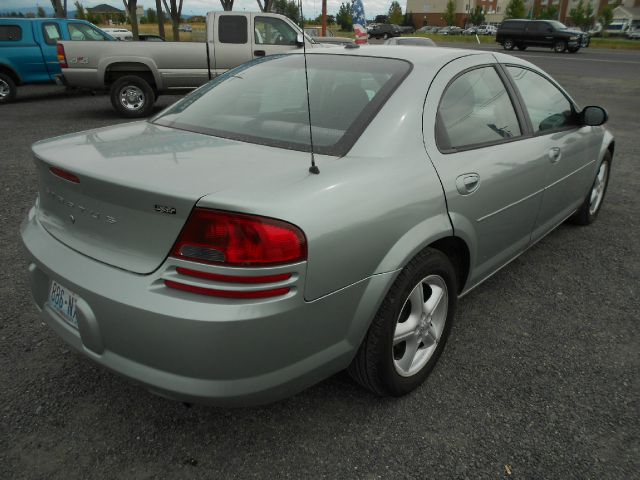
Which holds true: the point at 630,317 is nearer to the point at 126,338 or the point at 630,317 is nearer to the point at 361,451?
the point at 361,451

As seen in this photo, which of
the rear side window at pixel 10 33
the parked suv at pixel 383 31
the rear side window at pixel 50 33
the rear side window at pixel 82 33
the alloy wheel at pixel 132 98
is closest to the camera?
the alloy wheel at pixel 132 98

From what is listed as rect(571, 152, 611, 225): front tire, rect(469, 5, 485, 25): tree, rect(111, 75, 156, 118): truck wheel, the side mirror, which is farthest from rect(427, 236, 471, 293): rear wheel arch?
rect(469, 5, 485, 25): tree

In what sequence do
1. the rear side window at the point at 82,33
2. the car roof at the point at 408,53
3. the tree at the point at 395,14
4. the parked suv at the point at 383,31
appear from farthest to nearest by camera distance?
the tree at the point at 395,14, the parked suv at the point at 383,31, the rear side window at the point at 82,33, the car roof at the point at 408,53

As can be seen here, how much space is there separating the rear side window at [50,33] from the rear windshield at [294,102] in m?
10.5

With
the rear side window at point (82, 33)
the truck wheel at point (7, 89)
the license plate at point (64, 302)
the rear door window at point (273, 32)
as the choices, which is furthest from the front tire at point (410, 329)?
the truck wheel at point (7, 89)

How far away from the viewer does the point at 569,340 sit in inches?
113

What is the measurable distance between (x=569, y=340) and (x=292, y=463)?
5.82ft

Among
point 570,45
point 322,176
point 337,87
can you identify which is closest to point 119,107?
point 337,87

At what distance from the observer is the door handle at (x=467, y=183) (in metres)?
2.37

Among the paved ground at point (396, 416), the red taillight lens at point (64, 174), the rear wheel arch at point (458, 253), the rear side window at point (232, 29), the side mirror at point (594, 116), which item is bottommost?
the paved ground at point (396, 416)

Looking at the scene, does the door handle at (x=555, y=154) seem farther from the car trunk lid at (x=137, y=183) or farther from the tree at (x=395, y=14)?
the tree at (x=395, y=14)

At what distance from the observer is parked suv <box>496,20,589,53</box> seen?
1169 inches

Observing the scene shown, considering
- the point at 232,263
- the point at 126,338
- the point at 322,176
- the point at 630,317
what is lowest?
the point at 630,317

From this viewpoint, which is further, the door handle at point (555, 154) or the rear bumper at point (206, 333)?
the door handle at point (555, 154)
